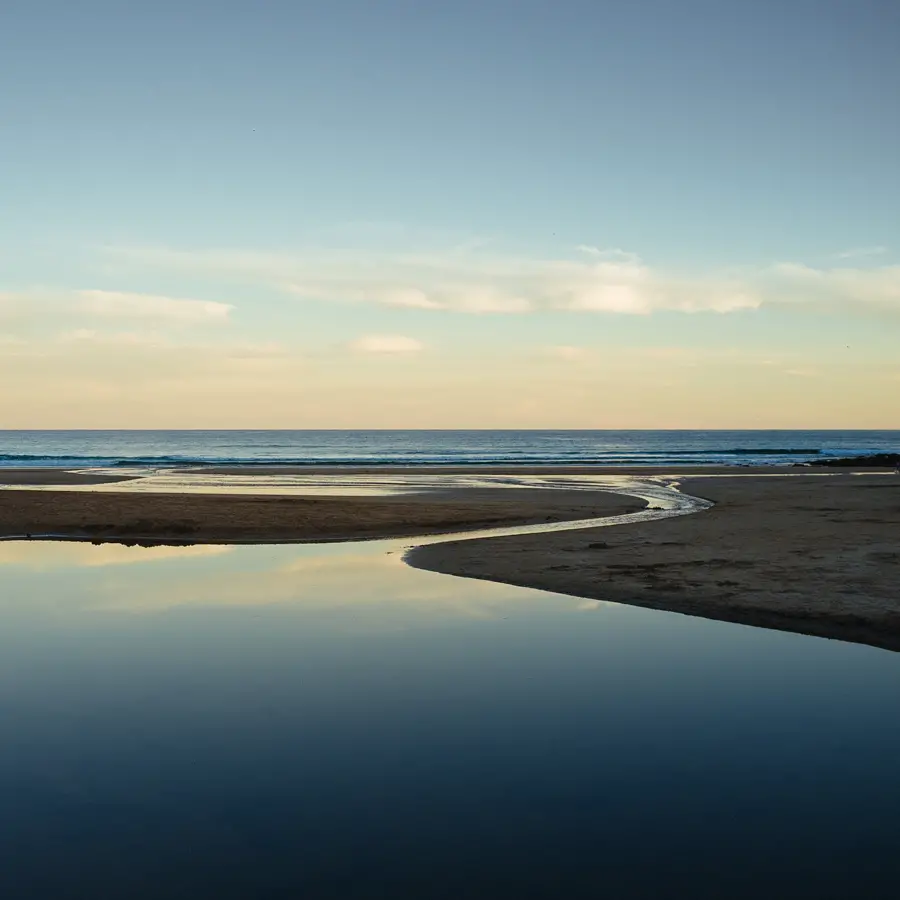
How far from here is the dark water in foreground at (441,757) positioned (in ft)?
20.5

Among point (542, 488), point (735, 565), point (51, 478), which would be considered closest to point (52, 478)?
point (51, 478)

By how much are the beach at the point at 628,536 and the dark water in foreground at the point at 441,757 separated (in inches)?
72.5

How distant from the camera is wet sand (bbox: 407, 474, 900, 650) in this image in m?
14.4

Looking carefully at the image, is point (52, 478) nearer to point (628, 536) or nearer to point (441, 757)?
point (628, 536)

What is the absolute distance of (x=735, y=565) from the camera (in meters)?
19.0

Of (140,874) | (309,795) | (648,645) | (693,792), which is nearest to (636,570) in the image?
(648,645)

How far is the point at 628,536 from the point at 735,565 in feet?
18.4

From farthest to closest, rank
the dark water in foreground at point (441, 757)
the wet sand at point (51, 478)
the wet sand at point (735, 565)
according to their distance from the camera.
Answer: the wet sand at point (51, 478) → the wet sand at point (735, 565) → the dark water in foreground at point (441, 757)

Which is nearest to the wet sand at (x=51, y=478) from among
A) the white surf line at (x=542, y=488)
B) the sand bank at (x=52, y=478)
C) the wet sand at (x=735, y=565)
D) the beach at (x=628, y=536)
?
the sand bank at (x=52, y=478)

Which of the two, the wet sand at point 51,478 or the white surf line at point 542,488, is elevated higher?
the wet sand at point 51,478

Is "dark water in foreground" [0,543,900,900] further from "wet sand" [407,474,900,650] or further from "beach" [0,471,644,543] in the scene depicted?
"beach" [0,471,644,543]

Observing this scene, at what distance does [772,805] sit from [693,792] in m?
0.66

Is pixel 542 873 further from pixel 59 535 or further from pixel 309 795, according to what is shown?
→ pixel 59 535

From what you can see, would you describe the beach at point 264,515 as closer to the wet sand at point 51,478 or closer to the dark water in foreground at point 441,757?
the dark water in foreground at point 441,757
